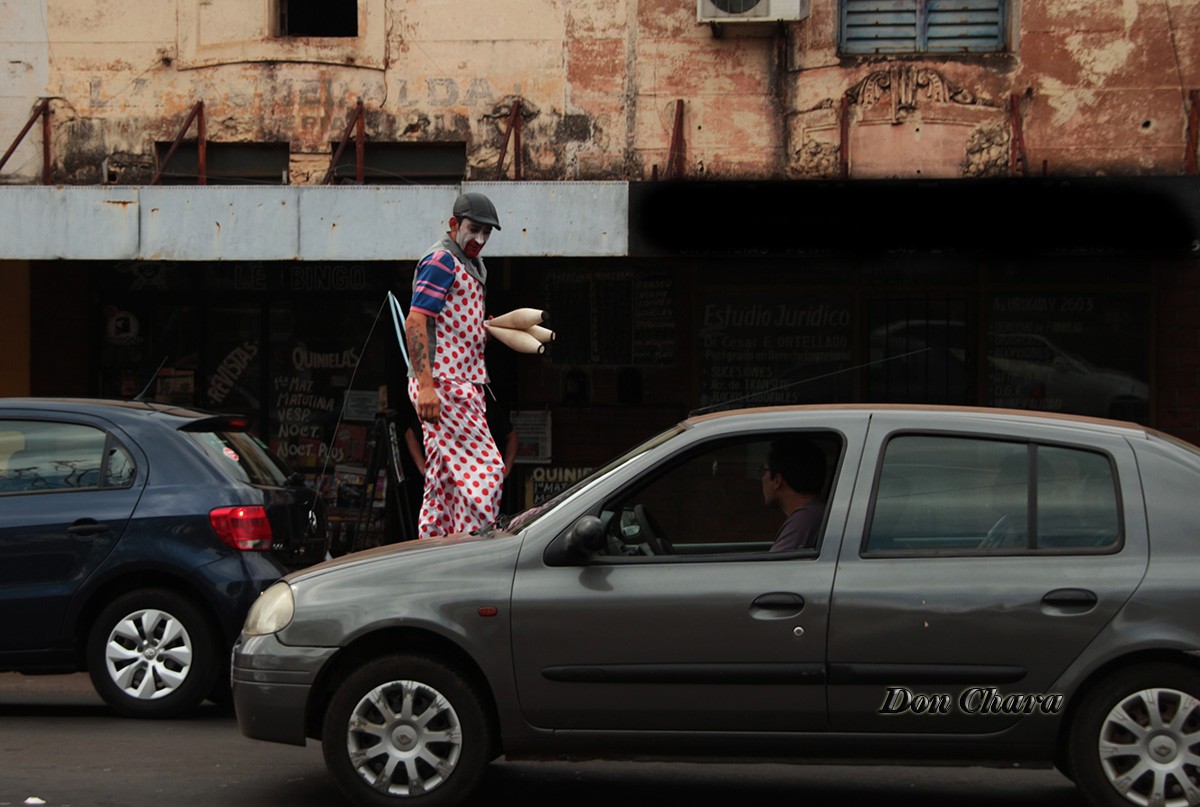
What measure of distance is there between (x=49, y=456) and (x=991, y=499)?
4.82 meters

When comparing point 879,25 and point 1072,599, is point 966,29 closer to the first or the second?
point 879,25

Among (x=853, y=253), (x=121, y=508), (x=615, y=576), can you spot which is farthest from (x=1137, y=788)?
(x=853, y=253)

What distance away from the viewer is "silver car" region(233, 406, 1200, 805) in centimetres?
544

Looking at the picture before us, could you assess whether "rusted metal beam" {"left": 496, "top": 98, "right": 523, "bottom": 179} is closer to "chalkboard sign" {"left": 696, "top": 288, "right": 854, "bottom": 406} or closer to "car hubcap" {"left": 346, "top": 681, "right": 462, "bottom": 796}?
"chalkboard sign" {"left": 696, "top": 288, "right": 854, "bottom": 406}

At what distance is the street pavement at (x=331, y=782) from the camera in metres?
6.20

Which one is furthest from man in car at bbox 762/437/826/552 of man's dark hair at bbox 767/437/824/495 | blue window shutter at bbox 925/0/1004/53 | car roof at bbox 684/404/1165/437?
blue window shutter at bbox 925/0/1004/53

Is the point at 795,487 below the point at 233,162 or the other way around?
below

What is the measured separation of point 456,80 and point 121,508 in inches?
262

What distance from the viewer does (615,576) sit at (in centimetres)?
564

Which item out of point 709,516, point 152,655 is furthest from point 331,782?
point 152,655

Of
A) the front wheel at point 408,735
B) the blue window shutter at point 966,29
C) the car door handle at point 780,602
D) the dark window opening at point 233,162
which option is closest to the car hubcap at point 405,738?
the front wheel at point 408,735

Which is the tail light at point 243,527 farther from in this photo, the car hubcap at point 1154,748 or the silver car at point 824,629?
the car hubcap at point 1154,748

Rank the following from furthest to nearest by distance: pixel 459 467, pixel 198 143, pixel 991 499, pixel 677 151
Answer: pixel 198 143 < pixel 677 151 < pixel 459 467 < pixel 991 499

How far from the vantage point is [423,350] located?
8484mm
